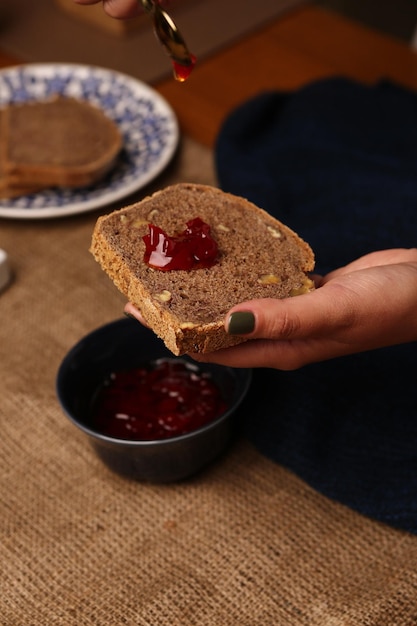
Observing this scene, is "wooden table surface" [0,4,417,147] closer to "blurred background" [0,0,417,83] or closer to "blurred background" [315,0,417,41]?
"blurred background" [0,0,417,83]

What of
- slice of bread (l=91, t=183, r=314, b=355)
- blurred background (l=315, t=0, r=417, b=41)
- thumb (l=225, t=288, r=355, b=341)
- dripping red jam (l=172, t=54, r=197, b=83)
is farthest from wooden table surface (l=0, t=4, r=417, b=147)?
blurred background (l=315, t=0, r=417, b=41)

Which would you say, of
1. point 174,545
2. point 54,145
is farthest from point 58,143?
point 174,545

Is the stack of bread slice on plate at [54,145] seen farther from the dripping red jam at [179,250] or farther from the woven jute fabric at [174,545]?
the dripping red jam at [179,250]

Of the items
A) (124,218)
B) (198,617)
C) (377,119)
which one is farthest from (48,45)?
(198,617)

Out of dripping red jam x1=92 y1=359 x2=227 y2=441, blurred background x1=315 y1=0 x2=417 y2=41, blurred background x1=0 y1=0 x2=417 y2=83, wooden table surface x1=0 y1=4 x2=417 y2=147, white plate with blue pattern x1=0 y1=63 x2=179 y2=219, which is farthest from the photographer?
blurred background x1=315 y1=0 x2=417 y2=41

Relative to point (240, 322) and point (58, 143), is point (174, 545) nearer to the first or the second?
point (240, 322)

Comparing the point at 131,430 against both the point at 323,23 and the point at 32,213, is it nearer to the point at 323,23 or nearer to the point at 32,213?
the point at 32,213

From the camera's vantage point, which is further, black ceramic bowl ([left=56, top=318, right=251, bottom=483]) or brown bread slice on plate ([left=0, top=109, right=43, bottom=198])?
brown bread slice on plate ([left=0, top=109, right=43, bottom=198])

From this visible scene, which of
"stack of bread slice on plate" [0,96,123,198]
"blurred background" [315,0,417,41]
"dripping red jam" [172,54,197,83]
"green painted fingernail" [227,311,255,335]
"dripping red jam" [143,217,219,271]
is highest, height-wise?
"dripping red jam" [172,54,197,83]
